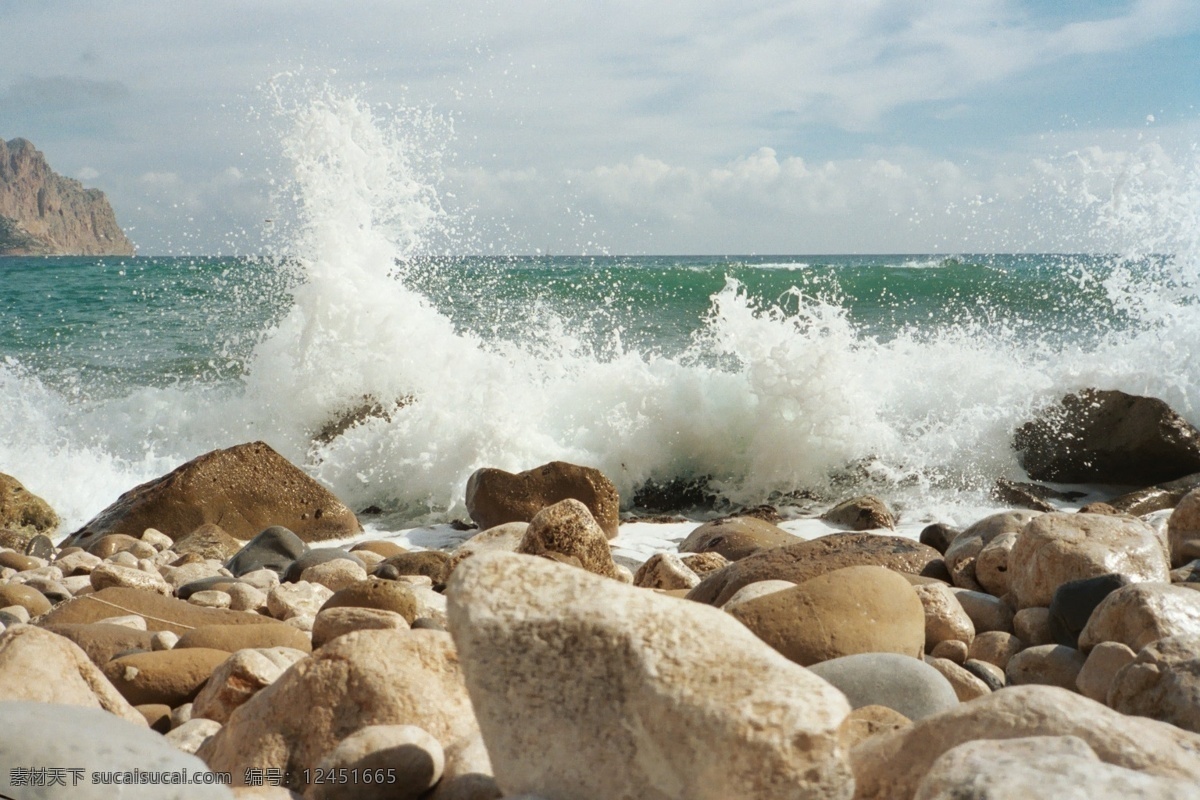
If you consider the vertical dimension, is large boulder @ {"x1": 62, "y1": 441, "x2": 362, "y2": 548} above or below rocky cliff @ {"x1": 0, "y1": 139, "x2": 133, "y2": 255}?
below

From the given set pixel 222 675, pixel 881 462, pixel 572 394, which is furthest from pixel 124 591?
pixel 881 462

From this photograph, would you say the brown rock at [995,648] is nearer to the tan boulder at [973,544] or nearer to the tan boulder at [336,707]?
the tan boulder at [973,544]

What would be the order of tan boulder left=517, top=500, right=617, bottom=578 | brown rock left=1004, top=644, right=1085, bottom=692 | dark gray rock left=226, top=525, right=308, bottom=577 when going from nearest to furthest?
brown rock left=1004, top=644, right=1085, bottom=692
tan boulder left=517, top=500, right=617, bottom=578
dark gray rock left=226, top=525, right=308, bottom=577

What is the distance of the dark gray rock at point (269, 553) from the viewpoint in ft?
18.7

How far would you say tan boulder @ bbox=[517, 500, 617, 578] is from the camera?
4832 millimetres

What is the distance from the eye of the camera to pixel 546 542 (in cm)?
485

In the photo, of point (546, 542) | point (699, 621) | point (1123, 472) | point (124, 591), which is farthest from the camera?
point (1123, 472)

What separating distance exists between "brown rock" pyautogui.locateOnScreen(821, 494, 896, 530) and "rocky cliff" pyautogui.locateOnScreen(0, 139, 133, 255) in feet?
245

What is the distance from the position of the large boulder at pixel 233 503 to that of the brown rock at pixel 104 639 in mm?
3439

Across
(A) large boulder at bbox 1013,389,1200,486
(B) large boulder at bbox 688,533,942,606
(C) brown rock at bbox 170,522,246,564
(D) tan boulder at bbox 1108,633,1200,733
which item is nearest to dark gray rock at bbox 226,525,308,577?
(C) brown rock at bbox 170,522,246,564

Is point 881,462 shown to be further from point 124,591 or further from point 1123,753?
point 1123,753

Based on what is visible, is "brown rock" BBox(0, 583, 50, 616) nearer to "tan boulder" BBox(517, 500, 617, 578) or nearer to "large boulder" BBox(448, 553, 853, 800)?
"tan boulder" BBox(517, 500, 617, 578)

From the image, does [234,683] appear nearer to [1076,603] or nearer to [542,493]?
[1076,603]

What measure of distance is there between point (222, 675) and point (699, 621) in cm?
162
